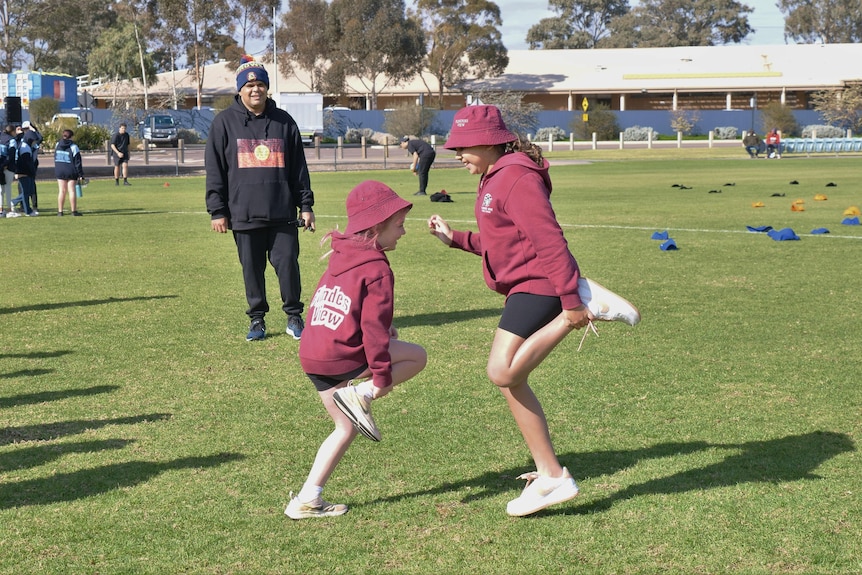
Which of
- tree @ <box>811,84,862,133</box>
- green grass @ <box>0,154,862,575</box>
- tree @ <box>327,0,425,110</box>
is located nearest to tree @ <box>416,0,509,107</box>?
tree @ <box>327,0,425,110</box>

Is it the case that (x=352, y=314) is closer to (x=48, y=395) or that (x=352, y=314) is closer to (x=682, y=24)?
(x=48, y=395)

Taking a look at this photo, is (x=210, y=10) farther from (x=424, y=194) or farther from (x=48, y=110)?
(x=424, y=194)

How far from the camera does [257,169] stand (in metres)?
8.92

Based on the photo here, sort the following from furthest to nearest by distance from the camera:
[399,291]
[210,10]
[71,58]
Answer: [71,58] → [210,10] → [399,291]

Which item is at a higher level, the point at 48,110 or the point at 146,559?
the point at 48,110

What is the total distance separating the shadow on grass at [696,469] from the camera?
521cm

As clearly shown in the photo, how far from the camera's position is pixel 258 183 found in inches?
350

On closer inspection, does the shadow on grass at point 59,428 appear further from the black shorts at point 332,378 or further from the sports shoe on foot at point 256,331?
the sports shoe on foot at point 256,331

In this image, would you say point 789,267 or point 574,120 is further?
point 574,120

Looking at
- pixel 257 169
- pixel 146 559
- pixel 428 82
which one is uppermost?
pixel 428 82

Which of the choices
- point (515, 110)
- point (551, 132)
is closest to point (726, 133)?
point (551, 132)

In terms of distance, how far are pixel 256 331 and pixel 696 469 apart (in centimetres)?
465

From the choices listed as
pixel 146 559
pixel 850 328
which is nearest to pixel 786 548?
pixel 146 559

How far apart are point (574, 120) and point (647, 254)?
208ft
